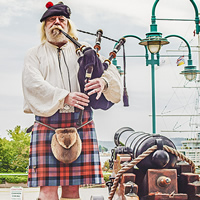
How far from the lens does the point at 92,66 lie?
9.27ft

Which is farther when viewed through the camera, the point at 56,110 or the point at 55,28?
the point at 55,28

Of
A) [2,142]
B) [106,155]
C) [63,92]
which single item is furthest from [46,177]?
[2,142]

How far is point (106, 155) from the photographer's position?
657cm

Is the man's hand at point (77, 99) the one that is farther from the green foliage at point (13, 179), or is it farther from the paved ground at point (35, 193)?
the green foliage at point (13, 179)

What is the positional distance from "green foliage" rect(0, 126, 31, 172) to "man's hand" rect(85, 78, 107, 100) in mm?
5231

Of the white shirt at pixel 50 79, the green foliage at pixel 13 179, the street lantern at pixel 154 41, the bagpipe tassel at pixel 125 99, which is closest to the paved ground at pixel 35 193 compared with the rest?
the green foliage at pixel 13 179

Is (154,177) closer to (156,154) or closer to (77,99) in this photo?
(156,154)

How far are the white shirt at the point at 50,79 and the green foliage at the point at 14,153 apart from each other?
4.98 m

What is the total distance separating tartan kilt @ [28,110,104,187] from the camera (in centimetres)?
299

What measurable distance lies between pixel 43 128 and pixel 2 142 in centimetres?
526

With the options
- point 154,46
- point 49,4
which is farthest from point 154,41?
point 49,4

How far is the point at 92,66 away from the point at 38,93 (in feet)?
1.38

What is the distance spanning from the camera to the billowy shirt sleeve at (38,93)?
2.83m

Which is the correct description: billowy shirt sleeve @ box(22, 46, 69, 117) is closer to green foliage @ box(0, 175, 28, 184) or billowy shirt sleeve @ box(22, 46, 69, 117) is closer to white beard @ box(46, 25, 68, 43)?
white beard @ box(46, 25, 68, 43)
